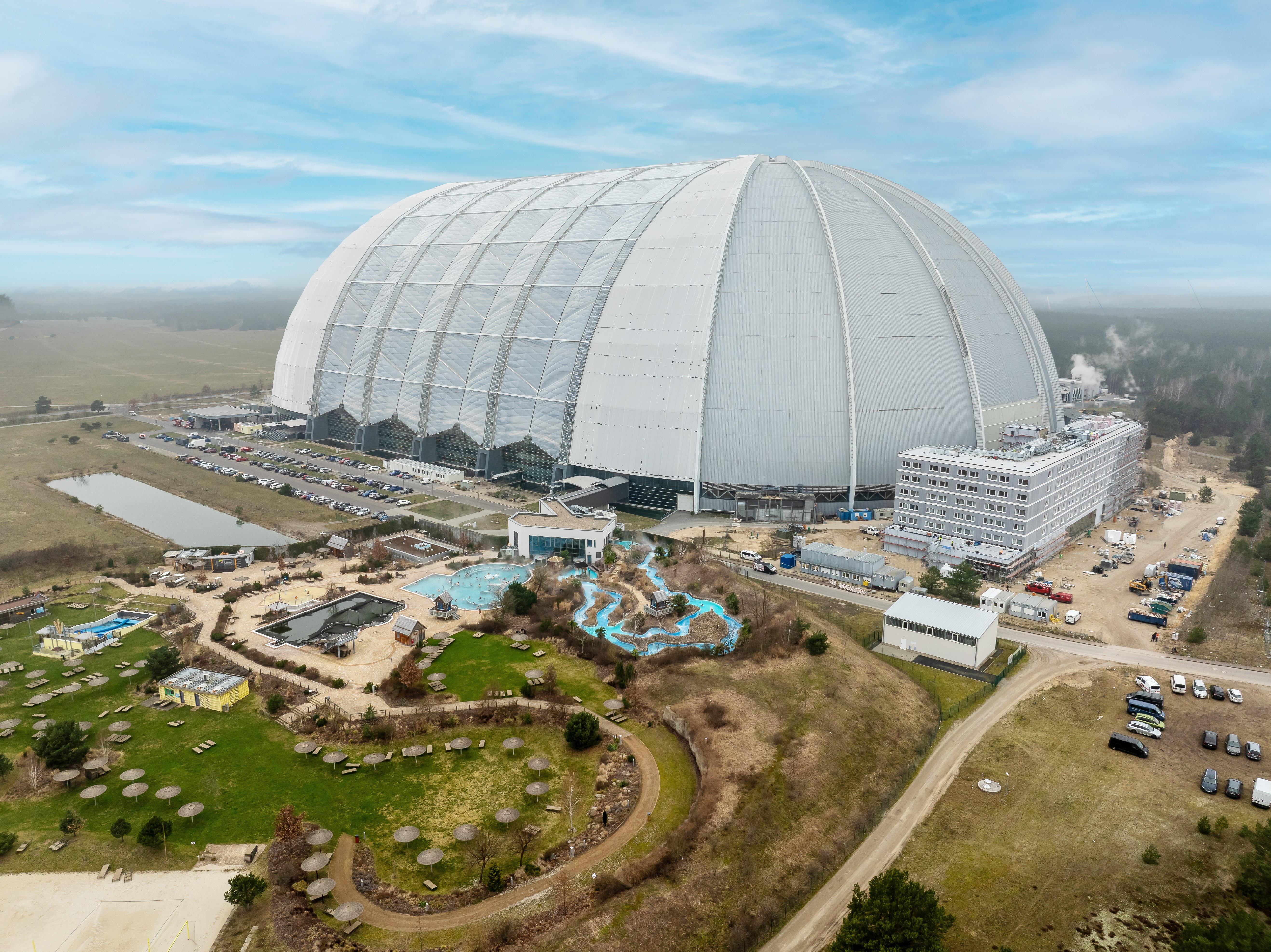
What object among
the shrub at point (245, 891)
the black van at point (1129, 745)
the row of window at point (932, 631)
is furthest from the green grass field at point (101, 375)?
the black van at point (1129, 745)

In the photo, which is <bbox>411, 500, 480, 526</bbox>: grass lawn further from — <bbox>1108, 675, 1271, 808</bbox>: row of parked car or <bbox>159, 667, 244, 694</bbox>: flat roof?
<bbox>1108, 675, 1271, 808</bbox>: row of parked car

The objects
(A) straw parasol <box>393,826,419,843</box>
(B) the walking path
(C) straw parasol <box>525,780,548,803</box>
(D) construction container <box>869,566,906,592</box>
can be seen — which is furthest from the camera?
(D) construction container <box>869,566,906,592</box>

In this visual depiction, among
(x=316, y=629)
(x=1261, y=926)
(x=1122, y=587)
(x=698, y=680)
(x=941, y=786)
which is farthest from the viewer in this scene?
(x=1122, y=587)

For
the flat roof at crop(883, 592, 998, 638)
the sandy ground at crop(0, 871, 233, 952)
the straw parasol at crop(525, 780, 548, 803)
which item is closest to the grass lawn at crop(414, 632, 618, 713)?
the straw parasol at crop(525, 780, 548, 803)

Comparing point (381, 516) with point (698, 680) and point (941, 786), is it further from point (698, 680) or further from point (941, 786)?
point (941, 786)

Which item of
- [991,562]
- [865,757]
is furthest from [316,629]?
[991,562]

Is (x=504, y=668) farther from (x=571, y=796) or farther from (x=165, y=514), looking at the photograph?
(x=165, y=514)
